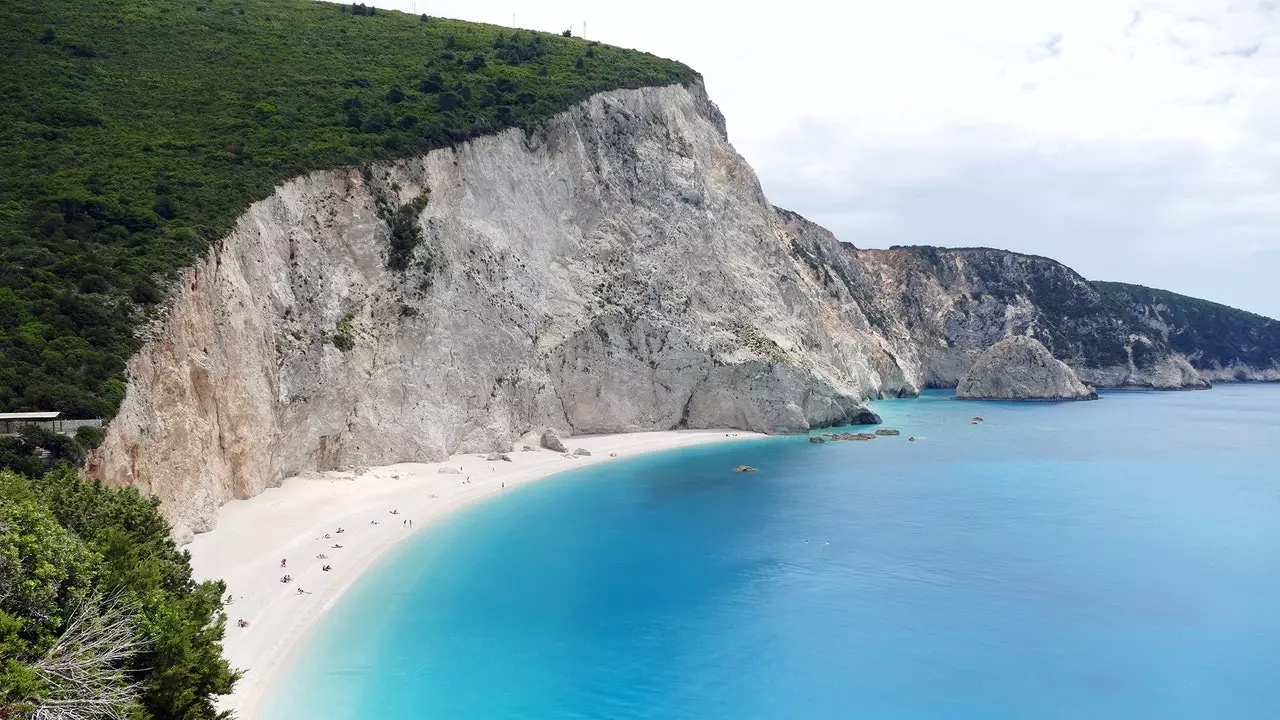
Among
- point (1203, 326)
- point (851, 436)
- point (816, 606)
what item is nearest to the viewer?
point (816, 606)

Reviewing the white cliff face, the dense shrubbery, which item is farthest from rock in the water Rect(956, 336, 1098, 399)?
the dense shrubbery

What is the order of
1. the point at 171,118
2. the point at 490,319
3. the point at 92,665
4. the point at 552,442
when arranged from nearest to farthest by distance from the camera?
the point at 92,665
the point at 171,118
the point at 490,319
the point at 552,442

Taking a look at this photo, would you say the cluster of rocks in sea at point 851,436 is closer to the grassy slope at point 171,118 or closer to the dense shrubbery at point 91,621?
the grassy slope at point 171,118

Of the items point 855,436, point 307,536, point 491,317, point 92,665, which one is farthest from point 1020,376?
point 92,665

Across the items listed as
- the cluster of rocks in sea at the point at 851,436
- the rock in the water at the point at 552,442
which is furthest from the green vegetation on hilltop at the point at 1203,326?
the rock in the water at the point at 552,442

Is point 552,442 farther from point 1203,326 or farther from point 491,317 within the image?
point 1203,326

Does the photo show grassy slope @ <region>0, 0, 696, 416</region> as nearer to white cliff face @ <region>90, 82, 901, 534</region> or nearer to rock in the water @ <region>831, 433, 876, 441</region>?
white cliff face @ <region>90, 82, 901, 534</region>
